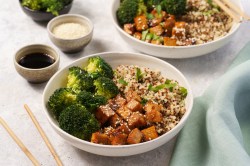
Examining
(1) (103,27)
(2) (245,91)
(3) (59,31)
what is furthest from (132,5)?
(2) (245,91)

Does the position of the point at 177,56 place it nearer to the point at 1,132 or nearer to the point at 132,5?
the point at 132,5

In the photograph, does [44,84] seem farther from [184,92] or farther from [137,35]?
[184,92]

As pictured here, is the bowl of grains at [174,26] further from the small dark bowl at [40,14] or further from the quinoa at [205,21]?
the small dark bowl at [40,14]

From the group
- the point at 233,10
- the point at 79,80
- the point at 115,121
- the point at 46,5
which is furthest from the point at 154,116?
the point at 46,5

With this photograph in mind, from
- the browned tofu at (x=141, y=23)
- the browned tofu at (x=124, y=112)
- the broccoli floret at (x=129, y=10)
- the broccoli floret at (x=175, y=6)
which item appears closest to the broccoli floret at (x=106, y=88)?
the browned tofu at (x=124, y=112)

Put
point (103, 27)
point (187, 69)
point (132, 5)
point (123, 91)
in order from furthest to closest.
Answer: point (103, 27), point (132, 5), point (187, 69), point (123, 91)
